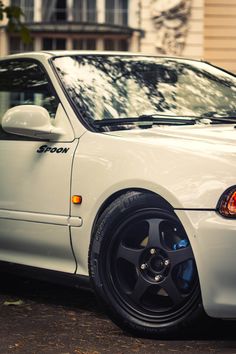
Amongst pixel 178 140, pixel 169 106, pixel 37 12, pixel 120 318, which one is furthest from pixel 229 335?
pixel 37 12

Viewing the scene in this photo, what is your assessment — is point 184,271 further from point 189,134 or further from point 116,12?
point 116,12

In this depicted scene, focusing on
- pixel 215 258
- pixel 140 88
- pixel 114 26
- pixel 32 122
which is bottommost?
pixel 114 26

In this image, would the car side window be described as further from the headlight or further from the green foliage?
the green foliage

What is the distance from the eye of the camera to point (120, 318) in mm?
5164

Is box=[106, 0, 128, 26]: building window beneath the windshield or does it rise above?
beneath

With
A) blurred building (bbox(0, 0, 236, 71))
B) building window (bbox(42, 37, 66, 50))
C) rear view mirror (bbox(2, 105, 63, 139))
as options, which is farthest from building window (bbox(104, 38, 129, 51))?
rear view mirror (bbox(2, 105, 63, 139))

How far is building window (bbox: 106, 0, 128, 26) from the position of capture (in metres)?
24.9

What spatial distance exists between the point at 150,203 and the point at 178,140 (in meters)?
0.34

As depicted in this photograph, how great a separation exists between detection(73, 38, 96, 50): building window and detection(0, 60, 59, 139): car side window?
18.1m

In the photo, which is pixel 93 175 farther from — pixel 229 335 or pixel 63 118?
pixel 229 335

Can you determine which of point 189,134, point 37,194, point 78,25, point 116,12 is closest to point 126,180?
point 189,134

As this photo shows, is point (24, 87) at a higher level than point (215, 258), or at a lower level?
higher

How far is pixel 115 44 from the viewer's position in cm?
2511

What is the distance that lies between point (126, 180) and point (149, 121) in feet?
2.24
